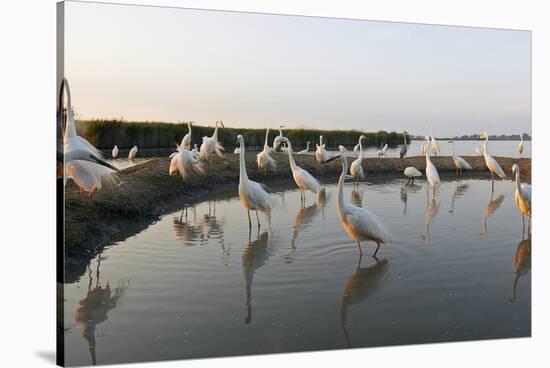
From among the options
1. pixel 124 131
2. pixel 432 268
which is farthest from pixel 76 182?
pixel 432 268

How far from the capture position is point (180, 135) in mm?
5445

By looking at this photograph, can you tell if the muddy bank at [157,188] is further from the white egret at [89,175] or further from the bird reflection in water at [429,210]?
the bird reflection in water at [429,210]

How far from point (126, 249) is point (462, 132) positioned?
10.9 feet

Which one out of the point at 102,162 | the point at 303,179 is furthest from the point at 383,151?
the point at 102,162

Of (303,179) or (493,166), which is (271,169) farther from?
(493,166)

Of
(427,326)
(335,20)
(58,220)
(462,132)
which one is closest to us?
(58,220)

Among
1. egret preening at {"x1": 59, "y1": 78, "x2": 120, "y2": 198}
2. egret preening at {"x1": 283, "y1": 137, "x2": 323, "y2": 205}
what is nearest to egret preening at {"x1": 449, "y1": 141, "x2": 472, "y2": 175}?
egret preening at {"x1": 283, "y1": 137, "x2": 323, "y2": 205}

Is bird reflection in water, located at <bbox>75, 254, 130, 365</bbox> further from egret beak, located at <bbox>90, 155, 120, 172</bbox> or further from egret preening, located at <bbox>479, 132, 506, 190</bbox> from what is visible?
egret preening, located at <bbox>479, 132, 506, 190</bbox>

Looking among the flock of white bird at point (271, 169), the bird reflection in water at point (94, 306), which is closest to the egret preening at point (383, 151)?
the flock of white bird at point (271, 169)

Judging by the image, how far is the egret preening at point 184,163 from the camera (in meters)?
6.14

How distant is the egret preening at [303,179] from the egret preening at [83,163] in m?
1.71

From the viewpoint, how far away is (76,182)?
4.99 metres

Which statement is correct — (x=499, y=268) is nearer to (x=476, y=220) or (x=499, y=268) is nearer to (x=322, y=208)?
(x=476, y=220)

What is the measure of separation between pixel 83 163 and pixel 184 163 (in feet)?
5.04
